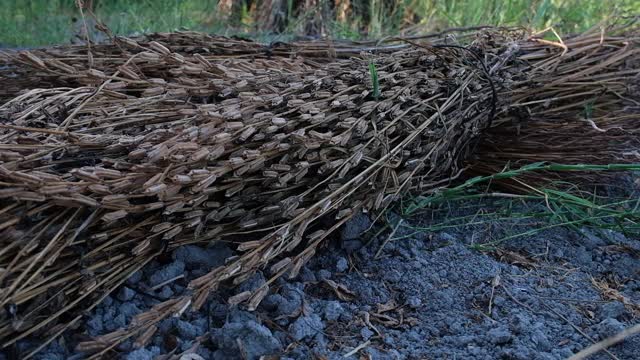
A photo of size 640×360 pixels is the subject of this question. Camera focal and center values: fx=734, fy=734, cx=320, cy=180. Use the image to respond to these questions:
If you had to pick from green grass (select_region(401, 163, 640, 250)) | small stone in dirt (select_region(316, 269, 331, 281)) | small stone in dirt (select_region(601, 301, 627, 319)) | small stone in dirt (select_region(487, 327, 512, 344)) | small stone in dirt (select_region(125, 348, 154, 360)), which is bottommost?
small stone in dirt (select_region(601, 301, 627, 319))

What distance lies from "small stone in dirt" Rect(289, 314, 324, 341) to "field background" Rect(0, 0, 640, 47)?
255 cm

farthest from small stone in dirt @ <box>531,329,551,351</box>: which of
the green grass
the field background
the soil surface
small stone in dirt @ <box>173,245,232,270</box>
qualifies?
the field background

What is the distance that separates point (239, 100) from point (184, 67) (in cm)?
37

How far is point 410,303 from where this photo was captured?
189 cm

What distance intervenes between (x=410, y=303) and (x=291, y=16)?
3136 mm

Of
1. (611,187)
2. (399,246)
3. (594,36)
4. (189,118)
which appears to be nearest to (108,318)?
(189,118)

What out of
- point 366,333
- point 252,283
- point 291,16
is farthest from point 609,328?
point 291,16

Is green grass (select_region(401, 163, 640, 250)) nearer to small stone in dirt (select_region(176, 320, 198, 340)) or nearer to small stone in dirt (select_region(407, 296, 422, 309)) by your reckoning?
small stone in dirt (select_region(407, 296, 422, 309))

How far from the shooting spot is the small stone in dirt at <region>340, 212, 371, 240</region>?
2092 millimetres

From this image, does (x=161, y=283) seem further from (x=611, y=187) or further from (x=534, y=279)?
(x=611, y=187)

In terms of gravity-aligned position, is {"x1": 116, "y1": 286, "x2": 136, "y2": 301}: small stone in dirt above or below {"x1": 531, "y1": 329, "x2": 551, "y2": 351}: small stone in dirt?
above

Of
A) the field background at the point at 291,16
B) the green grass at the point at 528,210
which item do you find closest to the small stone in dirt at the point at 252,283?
the green grass at the point at 528,210

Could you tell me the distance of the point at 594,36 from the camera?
120 inches

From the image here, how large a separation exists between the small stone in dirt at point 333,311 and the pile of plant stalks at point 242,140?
0.42ft
